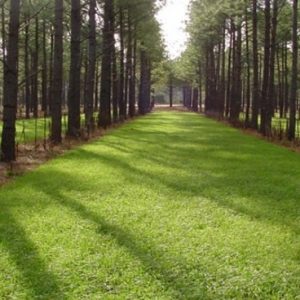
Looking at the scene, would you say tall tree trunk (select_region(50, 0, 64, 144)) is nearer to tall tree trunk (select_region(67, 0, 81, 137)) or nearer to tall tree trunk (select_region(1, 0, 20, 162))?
tall tree trunk (select_region(67, 0, 81, 137))

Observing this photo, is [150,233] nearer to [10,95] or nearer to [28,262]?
[28,262]

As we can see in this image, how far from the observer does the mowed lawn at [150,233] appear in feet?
14.7

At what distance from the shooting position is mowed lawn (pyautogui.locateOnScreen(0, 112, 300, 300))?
447cm

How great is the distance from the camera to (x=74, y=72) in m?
19.0

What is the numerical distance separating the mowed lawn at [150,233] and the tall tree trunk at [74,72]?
797 centimetres

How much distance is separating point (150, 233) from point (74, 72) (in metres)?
14.0

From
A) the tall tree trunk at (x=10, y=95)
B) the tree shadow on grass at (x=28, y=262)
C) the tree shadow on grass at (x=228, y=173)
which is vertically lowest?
the tree shadow on grass at (x=28, y=262)

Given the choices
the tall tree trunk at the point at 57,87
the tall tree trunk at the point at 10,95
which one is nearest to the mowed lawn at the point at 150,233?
the tall tree trunk at the point at 10,95

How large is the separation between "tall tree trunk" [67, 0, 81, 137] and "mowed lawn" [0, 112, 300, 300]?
7.97 meters

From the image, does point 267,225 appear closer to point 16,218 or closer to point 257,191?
point 257,191

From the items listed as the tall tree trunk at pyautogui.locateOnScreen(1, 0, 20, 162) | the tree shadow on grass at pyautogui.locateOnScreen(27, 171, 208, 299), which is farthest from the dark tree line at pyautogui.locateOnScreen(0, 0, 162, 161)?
the tree shadow on grass at pyautogui.locateOnScreen(27, 171, 208, 299)

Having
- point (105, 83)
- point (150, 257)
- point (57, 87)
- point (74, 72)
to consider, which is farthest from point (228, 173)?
point (105, 83)

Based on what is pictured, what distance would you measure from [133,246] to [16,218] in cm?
203

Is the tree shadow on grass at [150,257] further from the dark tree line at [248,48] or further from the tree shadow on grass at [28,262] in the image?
the dark tree line at [248,48]
